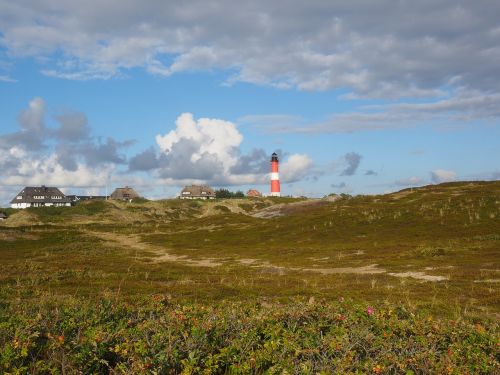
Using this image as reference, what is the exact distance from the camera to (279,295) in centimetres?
2605

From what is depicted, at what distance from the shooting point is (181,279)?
34594 millimetres

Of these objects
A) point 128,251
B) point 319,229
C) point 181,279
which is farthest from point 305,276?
point 319,229

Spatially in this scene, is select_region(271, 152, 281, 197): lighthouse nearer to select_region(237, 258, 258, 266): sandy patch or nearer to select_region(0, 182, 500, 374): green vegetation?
select_region(0, 182, 500, 374): green vegetation

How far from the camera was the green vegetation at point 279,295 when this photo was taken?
7.12 meters

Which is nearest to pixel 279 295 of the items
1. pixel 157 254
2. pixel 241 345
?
pixel 241 345

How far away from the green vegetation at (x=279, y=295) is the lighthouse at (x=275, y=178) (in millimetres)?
71383

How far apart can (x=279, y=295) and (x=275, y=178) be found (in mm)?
153092

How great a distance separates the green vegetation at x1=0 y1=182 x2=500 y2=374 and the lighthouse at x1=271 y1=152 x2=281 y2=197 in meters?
71.4

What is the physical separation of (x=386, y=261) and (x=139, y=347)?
41191 mm

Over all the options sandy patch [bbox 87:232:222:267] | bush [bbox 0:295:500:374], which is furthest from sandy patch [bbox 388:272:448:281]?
bush [bbox 0:295:500:374]

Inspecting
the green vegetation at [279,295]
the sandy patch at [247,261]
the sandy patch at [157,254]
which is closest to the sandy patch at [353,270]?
the green vegetation at [279,295]

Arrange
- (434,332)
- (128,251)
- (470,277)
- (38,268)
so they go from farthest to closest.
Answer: (128,251)
(38,268)
(470,277)
(434,332)

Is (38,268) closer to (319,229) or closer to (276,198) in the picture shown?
(319,229)

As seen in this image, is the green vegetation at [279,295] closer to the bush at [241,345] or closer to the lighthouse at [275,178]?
the bush at [241,345]
